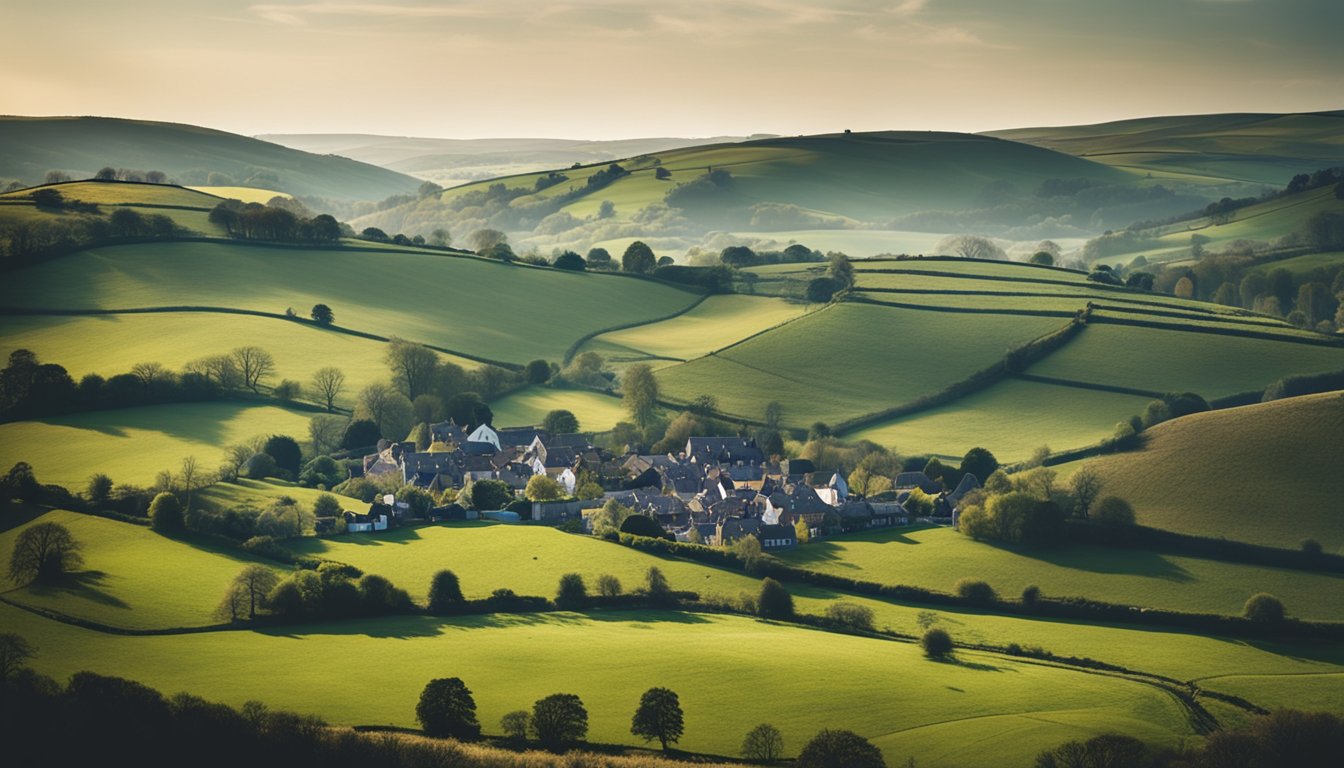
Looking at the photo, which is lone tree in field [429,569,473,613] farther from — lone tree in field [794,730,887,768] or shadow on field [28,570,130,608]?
lone tree in field [794,730,887,768]

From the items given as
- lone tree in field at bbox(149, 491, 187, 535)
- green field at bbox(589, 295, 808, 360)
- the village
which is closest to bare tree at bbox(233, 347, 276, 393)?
the village

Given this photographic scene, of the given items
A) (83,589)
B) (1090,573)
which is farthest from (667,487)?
(83,589)

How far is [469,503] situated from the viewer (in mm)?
78500

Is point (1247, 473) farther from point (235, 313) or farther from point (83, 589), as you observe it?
point (235, 313)

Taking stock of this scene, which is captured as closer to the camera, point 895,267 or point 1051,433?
point 1051,433

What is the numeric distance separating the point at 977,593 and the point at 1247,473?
831 inches

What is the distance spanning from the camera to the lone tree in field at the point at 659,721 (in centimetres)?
4734

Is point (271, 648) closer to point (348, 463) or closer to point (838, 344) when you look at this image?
point (348, 463)

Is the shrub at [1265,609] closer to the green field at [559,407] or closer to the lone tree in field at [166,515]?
the green field at [559,407]

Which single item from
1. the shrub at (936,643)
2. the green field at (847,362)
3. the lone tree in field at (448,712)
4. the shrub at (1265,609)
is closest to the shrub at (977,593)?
the shrub at (936,643)

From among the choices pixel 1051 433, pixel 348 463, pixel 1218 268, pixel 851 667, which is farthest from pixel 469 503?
pixel 1218 268

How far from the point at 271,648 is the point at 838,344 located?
6451 centimetres

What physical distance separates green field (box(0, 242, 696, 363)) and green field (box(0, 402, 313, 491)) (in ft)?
66.9

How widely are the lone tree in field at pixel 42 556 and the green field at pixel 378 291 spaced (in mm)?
47246
